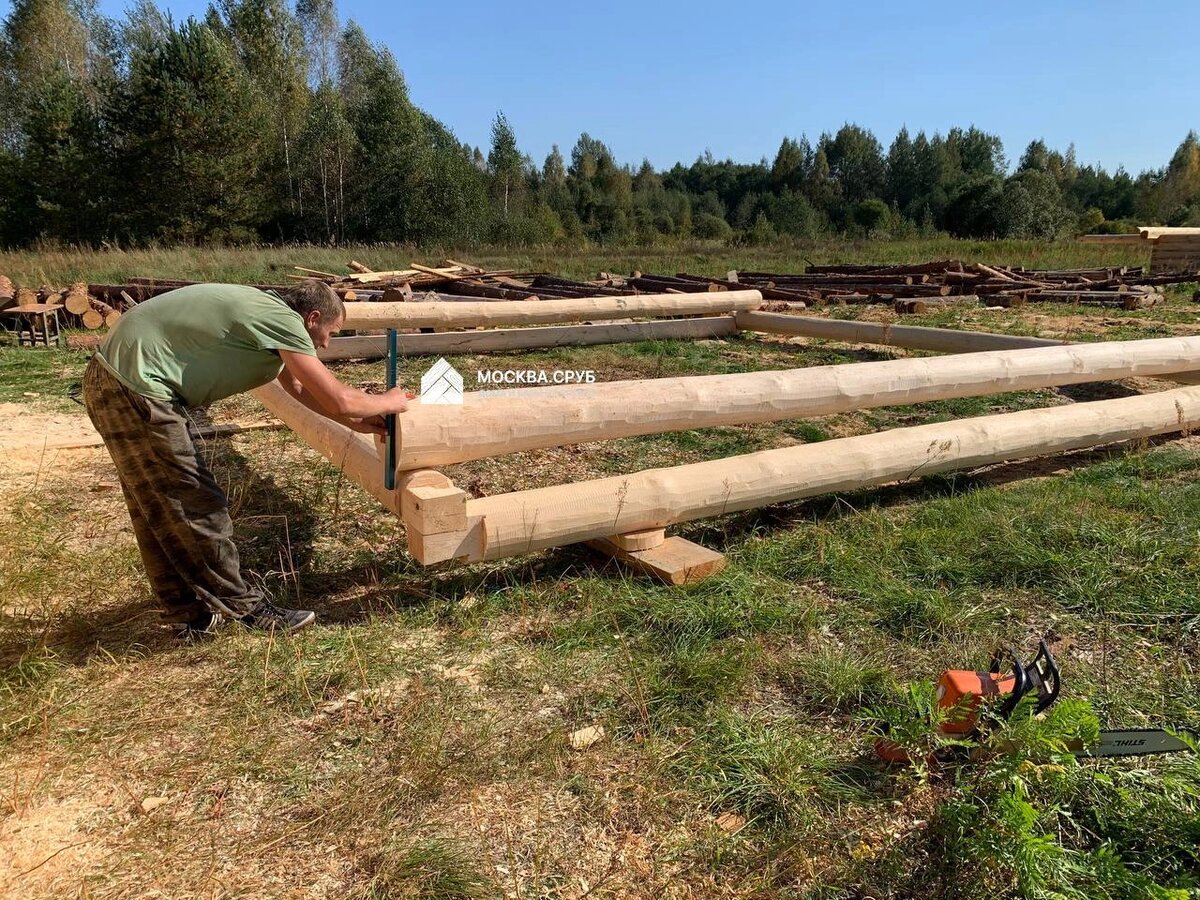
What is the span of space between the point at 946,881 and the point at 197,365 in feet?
9.96

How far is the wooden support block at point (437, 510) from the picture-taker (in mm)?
3178

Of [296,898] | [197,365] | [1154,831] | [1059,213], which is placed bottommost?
[296,898]

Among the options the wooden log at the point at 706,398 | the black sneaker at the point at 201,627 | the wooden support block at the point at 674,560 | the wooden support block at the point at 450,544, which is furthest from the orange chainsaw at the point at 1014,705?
the black sneaker at the point at 201,627

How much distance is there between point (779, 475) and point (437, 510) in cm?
181

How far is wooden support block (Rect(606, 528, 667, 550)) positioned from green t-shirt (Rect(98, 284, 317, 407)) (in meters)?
1.65

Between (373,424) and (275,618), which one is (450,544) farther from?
(275,618)

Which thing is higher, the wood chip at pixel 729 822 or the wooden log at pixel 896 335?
the wooden log at pixel 896 335

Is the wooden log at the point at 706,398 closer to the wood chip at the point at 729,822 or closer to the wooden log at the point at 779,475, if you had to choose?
the wooden log at the point at 779,475

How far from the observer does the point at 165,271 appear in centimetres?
1770

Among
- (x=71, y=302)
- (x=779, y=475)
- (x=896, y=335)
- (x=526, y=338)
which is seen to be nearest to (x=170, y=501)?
(x=779, y=475)

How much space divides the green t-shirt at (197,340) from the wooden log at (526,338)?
601 cm

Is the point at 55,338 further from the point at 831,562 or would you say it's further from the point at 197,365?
the point at 831,562

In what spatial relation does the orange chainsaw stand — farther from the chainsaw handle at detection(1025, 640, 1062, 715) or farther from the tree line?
the tree line

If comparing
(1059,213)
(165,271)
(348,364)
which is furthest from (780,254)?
(1059,213)
